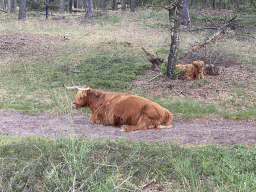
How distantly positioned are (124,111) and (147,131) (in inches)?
32.3

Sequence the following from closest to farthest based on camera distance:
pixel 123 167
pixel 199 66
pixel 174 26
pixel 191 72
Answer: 1. pixel 123 167
2. pixel 174 26
3. pixel 199 66
4. pixel 191 72

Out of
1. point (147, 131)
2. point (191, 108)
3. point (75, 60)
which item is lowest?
point (147, 131)

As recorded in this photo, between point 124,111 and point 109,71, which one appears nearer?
point 124,111

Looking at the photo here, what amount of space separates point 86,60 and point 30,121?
7036 millimetres

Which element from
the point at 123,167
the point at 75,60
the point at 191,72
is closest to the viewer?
the point at 123,167

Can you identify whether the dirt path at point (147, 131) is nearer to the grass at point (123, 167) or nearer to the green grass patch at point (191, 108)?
the green grass patch at point (191, 108)

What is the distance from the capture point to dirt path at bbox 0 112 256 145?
5.95m

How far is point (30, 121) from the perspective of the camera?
7.70 m

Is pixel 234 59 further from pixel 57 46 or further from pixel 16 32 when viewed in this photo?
pixel 16 32

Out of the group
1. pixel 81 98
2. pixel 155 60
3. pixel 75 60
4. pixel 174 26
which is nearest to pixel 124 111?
pixel 81 98

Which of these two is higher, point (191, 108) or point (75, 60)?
point (75, 60)

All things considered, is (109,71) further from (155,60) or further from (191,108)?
(191,108)

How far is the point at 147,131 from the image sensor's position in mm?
6379

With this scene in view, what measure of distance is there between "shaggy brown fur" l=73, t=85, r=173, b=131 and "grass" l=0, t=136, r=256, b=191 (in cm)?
125
